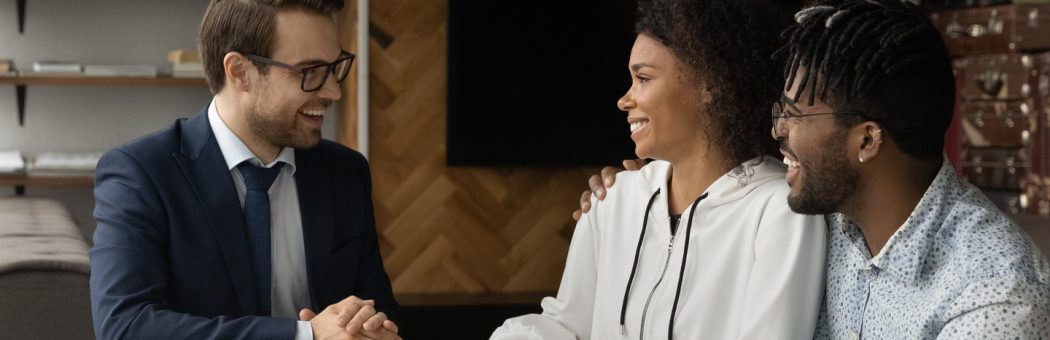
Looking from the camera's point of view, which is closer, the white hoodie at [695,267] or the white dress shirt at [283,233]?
the white hoodie at [695,267]

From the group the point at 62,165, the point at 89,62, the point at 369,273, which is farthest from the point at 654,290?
the point at 89,62

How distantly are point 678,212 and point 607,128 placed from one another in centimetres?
285

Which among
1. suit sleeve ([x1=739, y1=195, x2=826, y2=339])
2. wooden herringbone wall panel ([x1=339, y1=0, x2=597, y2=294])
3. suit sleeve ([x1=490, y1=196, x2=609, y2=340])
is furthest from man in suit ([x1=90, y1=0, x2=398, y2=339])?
wooden herringbone wall panel ([x1=339, y1=0, x2=597, y2=294])

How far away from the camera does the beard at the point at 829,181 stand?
1.59 m

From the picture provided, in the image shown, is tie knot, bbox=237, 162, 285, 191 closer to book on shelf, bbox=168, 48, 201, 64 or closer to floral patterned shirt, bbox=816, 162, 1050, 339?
floral patterned shirt, bbox=816, 162, 1050, 339

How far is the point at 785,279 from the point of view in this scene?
1.68 meters

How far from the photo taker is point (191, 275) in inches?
77.6

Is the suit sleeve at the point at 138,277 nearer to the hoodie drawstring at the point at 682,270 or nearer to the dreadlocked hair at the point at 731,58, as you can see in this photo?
the hoodie drawstring at the point at 682,270

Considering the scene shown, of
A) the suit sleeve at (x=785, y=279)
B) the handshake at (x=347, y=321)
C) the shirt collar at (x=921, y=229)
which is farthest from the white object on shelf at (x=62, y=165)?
the shirt collar at (x=921, y=229)

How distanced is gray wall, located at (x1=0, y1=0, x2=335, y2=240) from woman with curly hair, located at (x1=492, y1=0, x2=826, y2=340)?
3.41 metres

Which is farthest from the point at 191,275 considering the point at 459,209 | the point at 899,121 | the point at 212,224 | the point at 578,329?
the point at 459,209

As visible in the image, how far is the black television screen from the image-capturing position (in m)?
4.64

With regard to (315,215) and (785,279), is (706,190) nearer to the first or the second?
(785,279)

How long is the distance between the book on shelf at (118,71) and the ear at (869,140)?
143 inches
